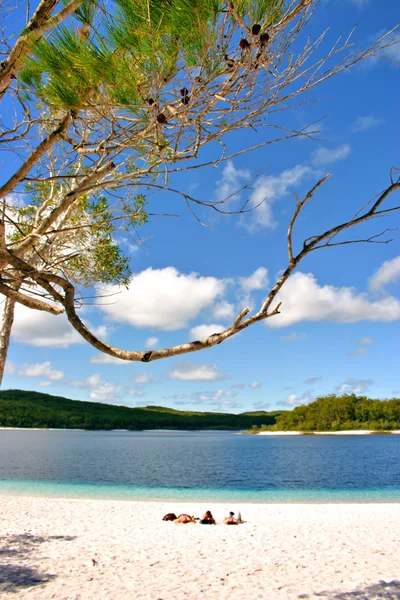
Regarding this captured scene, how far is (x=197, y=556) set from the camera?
26.1 ft

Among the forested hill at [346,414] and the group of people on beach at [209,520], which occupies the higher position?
the forested hill at [346,414]

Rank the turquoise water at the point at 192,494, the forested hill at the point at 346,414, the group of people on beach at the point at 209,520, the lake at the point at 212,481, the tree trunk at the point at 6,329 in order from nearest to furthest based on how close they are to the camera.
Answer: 1. the tree trunk at the point at 6,329
2. the group of people on beach at the point at 209,520
3. the turquoise water at the point at 192,494
4. the lake at the point at 212,481
5. the forested hill at the point at 346,414

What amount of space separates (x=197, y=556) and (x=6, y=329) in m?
5.58

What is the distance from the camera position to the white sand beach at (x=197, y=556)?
234 inches

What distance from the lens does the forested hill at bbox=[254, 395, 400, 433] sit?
110 meters

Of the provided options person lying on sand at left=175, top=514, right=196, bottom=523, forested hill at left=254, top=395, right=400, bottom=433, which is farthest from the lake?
forested hill at left=254, top=395, right=400, bottom=433

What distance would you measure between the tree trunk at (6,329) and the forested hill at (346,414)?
116m

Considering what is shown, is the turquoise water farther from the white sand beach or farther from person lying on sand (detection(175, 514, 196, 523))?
person lying on sand (detection(175, 514, 196, 523))

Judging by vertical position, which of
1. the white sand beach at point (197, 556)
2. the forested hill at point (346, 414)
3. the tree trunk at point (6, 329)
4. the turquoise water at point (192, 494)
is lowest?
the turquoise water at point (192, 494)

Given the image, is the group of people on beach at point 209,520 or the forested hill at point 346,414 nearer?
the group of people on beach at point 209,520

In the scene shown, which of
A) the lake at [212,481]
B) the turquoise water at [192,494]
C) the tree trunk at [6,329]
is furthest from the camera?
the lake at [212,481]

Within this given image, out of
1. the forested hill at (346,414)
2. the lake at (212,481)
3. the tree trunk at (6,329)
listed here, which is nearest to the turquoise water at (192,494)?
the lake at (212,481)

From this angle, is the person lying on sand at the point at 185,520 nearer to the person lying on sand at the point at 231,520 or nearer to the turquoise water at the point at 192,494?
the person lying on sand at the point at 231,520

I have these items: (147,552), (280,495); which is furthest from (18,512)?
(280,495)
